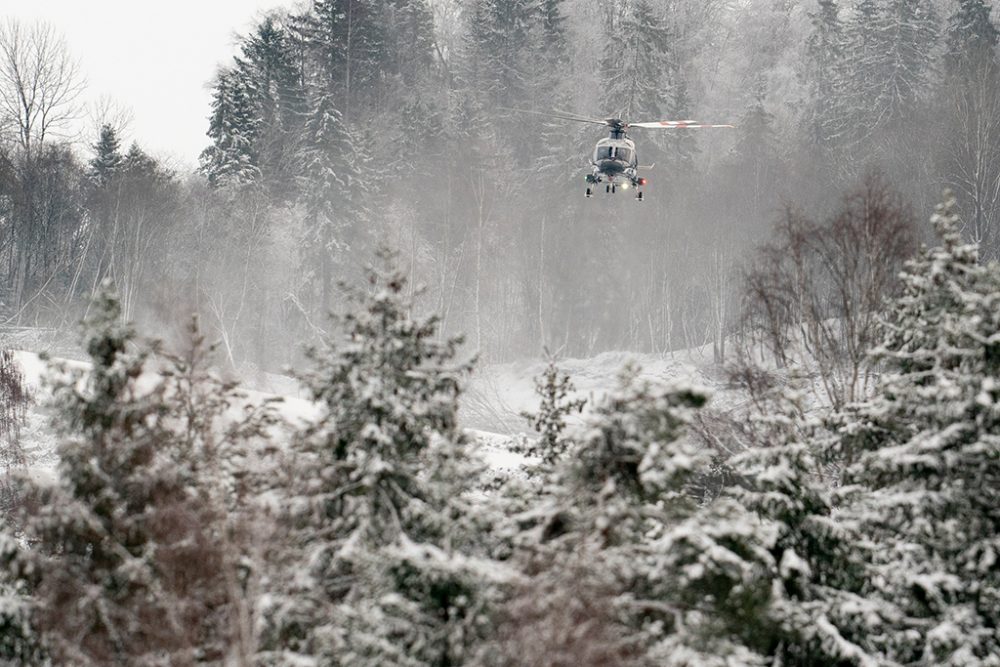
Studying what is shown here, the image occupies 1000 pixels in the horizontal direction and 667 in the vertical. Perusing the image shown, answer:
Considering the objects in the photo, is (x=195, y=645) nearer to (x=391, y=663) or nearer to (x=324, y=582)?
(x=324, y=582)

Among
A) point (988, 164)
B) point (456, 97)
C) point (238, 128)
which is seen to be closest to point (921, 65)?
point (988, 164)

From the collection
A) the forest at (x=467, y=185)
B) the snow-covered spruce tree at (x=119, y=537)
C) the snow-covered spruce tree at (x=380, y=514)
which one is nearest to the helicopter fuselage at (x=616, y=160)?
the snow-covered spruce tree at (x=380, y=514)

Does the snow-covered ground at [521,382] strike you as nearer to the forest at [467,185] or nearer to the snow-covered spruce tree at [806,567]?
the forest at [467,185]

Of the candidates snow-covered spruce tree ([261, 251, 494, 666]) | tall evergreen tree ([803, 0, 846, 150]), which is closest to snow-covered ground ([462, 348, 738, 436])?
tall evergreen tree ([803, 0, 846, 150])

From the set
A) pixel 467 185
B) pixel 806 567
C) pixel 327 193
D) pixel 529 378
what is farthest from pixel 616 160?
pixel 467 185

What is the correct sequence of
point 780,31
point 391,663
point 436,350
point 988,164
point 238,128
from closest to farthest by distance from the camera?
point 391,663 < point 436,350 < point 988,164 < point 238,128 < point 780,31
